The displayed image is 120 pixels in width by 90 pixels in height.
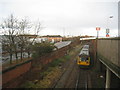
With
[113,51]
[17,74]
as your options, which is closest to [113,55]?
[113,51]

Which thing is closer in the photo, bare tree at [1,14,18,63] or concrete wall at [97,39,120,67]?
concrete wall at [97,39,120,67]

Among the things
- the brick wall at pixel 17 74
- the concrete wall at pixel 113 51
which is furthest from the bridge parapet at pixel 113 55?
the brick wall at pixel 17 74

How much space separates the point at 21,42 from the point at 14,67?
7.34m

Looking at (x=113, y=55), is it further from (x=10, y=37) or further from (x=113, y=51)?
(x=10, y=37)

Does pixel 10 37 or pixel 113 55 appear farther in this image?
pixel 10 37

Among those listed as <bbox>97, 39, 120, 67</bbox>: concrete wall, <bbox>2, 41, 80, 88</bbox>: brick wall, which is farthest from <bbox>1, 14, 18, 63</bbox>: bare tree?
<bbox>97, 39, 120, 67</bbox>: concrete wall

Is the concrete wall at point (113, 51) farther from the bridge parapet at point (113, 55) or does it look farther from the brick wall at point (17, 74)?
the brick wall at point (17, 74)

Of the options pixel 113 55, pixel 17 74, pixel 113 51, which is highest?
pixel 113 51

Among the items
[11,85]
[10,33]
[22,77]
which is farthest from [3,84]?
Answer: [10,33]

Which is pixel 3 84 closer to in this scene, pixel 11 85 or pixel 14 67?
pixel 11 85

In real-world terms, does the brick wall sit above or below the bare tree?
below

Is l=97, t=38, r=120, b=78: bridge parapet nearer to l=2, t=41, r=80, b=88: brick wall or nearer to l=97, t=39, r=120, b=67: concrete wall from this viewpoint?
l=97, t=39, r=120, b=67: concrete wall

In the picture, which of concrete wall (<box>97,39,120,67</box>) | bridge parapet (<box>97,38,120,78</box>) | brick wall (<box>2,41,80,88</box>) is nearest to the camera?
bridge parapet (<box>97,38,120,78</box>)

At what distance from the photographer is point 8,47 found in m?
13.0
